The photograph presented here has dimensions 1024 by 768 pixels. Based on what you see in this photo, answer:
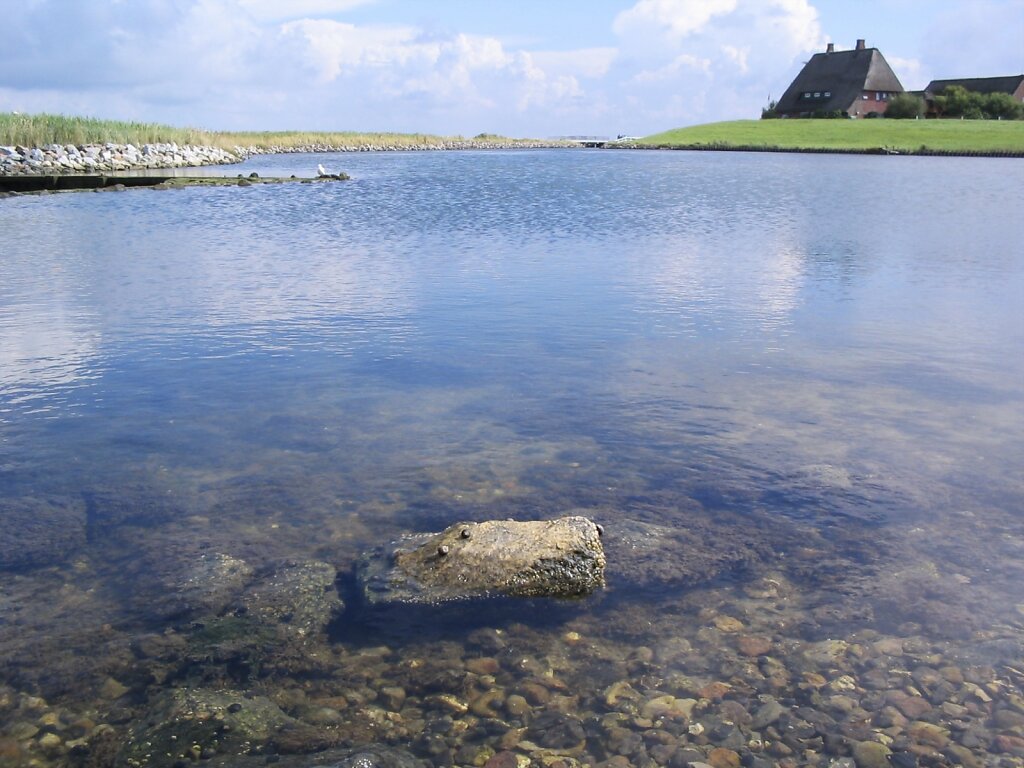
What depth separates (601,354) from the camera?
601 inches

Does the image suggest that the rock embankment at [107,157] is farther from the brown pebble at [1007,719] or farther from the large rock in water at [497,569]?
the brown pebble at [1007,719]

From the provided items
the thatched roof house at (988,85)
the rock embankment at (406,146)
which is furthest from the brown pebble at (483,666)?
the thatched roof house at (988,85)

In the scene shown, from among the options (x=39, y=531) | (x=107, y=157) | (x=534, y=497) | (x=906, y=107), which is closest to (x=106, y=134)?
(x=107, y=157)

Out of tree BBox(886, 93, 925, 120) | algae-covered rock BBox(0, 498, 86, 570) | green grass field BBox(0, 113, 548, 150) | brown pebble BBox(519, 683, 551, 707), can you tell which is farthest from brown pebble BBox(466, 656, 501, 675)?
tree BBox(886, 93, 925, 120)

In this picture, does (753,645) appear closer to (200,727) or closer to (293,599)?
(293,599)

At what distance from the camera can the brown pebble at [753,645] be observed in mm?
6863

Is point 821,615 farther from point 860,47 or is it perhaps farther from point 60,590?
point 860,47

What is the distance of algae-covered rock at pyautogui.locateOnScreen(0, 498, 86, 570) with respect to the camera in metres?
8.20

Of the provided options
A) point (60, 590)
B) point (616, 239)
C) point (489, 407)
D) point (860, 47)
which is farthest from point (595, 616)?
point (860, 47)

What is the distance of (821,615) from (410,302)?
550 inches

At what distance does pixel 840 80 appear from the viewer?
428 feet

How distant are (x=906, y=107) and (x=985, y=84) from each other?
18.2 m

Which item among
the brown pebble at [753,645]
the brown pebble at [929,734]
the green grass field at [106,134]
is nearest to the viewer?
the brown pebble at [929,734]

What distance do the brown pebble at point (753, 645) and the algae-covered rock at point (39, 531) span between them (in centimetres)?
619
